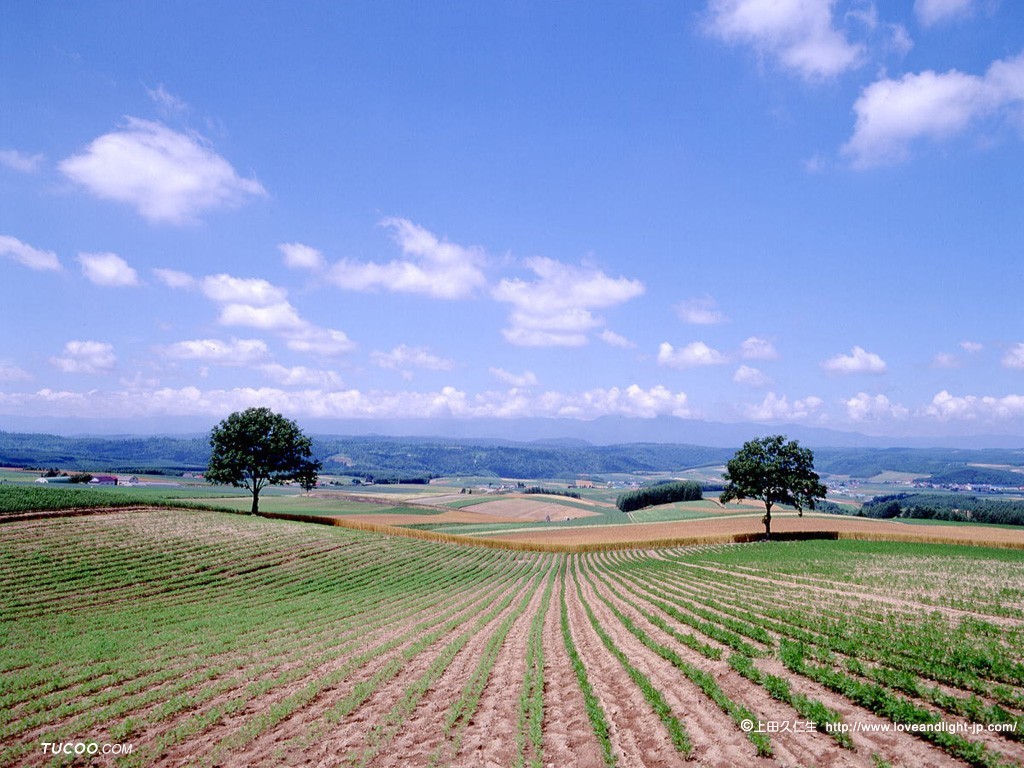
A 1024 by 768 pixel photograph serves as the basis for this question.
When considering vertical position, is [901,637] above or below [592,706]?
above

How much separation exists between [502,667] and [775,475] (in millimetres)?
54975

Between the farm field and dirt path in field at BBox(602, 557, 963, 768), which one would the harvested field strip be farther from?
dirt path in field at BBox(602, 557, 963, 768)

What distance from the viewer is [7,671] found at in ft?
57.0

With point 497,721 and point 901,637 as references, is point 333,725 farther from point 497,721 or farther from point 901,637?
point 901,637

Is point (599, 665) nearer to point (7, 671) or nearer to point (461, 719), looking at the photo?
point (461, 719)

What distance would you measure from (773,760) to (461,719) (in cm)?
735

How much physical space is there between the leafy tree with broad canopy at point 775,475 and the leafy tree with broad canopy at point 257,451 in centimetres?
5613

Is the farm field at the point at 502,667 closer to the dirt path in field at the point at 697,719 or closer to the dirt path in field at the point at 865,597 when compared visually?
the dirt path in field at the point at 697,719

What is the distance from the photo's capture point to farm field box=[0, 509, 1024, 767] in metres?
11.3

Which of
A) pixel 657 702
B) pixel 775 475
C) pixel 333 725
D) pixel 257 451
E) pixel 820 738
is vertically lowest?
pixel 333 725

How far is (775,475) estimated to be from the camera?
6169cm

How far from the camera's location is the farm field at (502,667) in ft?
37.1

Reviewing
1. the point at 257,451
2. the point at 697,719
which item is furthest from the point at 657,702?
the point at 257,451

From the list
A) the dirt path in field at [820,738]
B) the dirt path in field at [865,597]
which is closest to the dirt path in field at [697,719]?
the dirt path in field at [820,738]
